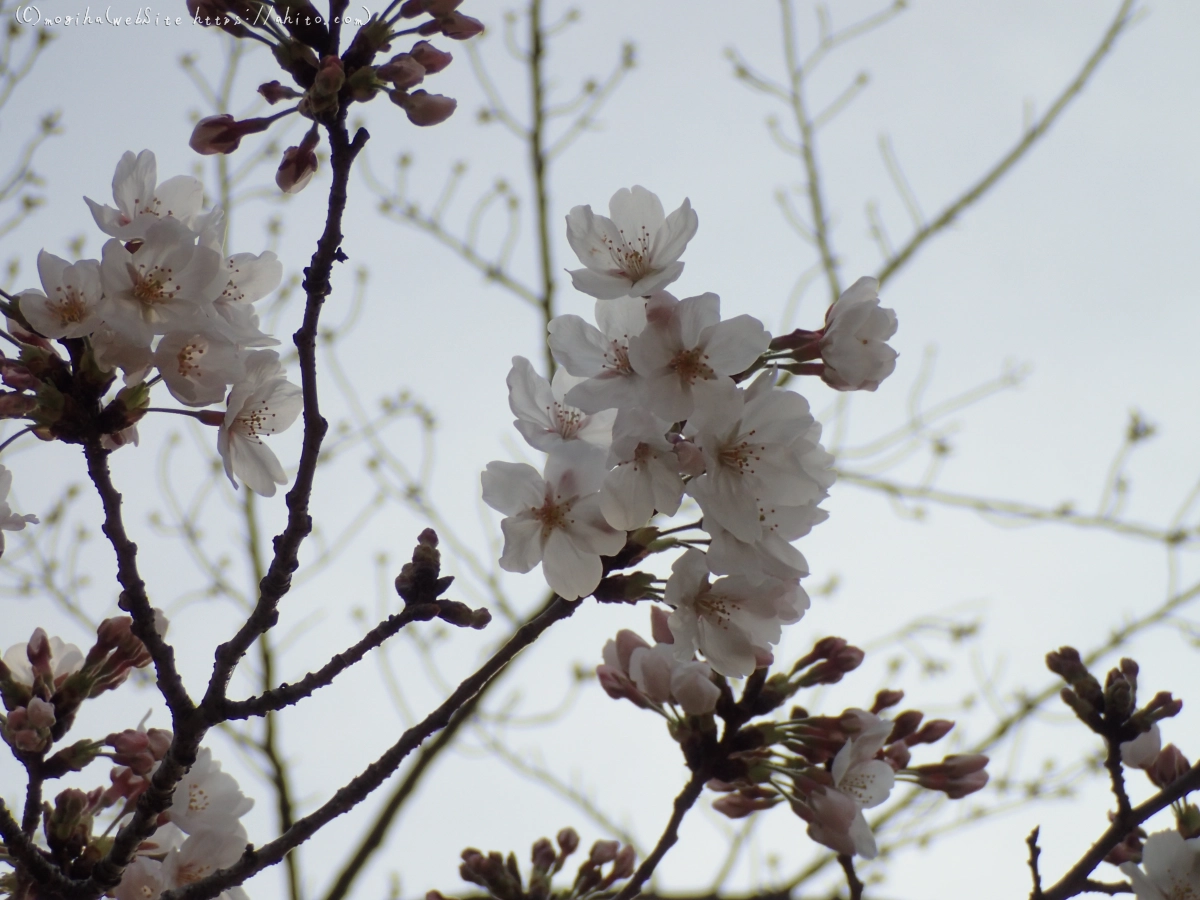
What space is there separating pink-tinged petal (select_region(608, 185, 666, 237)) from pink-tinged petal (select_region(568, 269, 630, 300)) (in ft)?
0.48

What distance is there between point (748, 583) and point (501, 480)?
41 centimetres

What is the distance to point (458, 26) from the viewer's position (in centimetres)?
149

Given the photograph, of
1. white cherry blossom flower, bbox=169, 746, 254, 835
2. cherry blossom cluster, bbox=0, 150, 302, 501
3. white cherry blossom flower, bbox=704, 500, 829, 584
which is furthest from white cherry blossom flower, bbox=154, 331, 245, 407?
white cherry blossom flower, bbox=704, 500, 829, 584

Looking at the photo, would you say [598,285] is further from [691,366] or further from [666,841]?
[666,841]

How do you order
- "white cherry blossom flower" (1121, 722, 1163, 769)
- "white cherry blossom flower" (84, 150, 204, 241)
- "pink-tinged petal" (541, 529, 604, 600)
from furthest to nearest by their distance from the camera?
1. "white cherry blossom flower" (1121, 722, 1163, 769)
2. "white cherry blossom flower" (84, 150, 204, 241)
3. "pink-tinged petal" (541, 529, 604, 600)

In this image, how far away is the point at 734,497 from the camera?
1.38 meters

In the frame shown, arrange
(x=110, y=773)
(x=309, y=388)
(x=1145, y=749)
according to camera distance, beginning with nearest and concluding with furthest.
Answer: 1. (x=309, y=388)
2. (x=110, y=773)
3. (x=1145, y=749)

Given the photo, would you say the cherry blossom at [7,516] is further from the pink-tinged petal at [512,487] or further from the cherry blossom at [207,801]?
the pink-tinged petal at [512,487]

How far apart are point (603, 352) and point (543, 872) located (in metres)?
1.41

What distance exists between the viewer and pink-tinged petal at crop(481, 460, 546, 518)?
1.53 meters

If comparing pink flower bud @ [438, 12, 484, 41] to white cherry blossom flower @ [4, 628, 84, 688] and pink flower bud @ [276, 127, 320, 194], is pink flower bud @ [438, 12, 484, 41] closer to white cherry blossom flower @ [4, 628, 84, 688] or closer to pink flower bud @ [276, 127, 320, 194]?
pink flower bud @ [276, 127, 320, 194]

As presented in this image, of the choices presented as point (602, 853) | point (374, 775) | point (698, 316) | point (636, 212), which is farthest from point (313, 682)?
point (602, 853)

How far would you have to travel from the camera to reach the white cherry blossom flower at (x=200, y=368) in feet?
4.81

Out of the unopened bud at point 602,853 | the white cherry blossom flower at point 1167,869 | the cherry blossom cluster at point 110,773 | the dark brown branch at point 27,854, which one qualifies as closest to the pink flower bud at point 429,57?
the cherry blossom cluster at point 110,773
